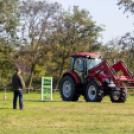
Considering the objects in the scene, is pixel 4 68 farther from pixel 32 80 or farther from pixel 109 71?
pixel 109 71

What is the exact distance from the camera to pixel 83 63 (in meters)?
18.3

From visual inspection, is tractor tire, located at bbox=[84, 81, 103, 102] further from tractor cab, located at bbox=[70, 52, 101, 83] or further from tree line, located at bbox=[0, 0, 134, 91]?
tree line, located at bbox=[0, 0, 134, 91]

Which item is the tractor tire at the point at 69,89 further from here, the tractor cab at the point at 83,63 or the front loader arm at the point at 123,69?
the front loader arm at the point at 123,69

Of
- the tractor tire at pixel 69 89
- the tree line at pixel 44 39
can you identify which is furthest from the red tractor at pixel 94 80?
the tree line at pixel 44 39

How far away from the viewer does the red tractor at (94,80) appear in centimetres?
1714

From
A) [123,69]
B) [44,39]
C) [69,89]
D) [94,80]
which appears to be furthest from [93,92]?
[44,39]

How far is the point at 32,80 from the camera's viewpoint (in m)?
28.7

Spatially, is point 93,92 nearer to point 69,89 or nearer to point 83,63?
point 83,63

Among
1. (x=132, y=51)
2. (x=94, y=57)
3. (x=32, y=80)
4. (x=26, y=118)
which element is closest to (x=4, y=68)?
(x=32, y=80)

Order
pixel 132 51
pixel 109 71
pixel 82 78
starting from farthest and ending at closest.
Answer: pixel 132 51
pixel 82 78
pixel 109 71

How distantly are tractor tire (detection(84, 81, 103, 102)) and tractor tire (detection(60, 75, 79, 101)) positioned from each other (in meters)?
0.92

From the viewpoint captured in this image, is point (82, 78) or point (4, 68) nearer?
point (82, 78)

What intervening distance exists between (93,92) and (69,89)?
1747 mm

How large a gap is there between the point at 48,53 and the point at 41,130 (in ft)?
66.4
